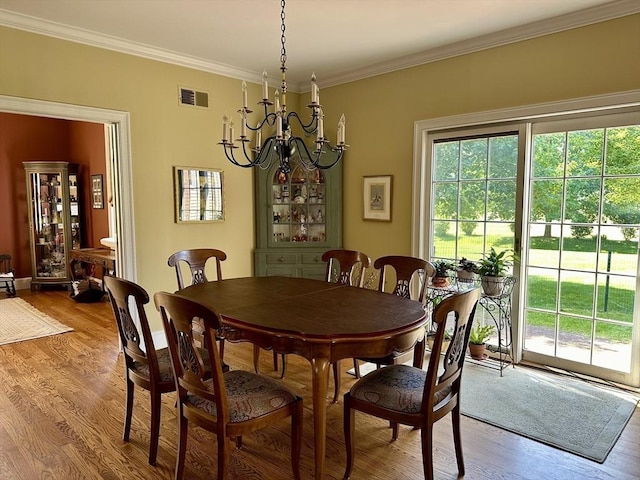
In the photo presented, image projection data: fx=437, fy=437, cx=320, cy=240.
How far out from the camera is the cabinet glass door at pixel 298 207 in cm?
492

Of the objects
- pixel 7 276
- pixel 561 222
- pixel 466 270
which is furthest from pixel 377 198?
pixel 7 276

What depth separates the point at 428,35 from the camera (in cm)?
359

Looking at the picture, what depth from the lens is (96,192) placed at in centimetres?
682

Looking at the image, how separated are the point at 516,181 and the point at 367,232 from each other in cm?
158

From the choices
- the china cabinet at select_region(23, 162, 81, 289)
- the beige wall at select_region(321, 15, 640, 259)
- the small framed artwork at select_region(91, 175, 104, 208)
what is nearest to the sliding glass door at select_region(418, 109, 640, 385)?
the beige wall at select_region(321, 15, 640, 259)

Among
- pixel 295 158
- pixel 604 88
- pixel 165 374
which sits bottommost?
pixel 165 374

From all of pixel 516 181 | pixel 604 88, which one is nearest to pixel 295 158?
pixel 516 181

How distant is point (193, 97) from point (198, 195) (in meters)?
0.96

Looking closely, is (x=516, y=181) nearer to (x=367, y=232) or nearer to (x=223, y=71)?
(x=367, y=232)

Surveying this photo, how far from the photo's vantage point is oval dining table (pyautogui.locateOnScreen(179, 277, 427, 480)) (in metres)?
1.97

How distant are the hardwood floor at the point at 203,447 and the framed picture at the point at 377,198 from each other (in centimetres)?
180

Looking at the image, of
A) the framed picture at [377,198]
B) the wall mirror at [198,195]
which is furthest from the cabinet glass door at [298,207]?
the wall mirror at [198,195]

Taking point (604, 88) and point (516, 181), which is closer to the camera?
point (604, 88)

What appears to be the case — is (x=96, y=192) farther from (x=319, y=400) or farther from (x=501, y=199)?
(x=319, y=400)
